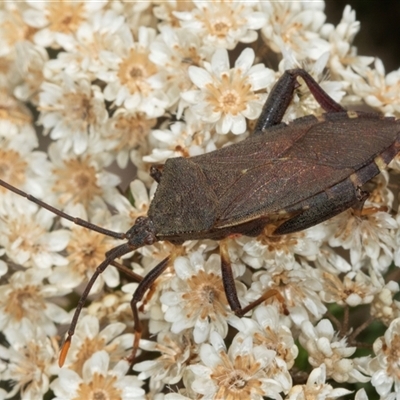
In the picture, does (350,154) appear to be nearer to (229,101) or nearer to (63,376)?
(229,101)

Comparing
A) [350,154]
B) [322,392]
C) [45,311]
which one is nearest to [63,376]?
[45,311]

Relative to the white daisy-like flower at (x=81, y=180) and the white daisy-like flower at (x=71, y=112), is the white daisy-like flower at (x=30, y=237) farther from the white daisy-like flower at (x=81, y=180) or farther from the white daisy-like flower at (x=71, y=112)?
the white daisy-like flower at (x=71, y=112)

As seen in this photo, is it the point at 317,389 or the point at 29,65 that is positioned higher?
the point at 29,65

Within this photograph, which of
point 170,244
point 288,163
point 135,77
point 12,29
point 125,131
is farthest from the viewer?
point 12,29

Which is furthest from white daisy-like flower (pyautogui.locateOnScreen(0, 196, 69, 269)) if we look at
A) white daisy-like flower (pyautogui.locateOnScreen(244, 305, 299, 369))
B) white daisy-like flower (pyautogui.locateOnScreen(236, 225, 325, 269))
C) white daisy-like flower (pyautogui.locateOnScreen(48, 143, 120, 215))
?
white daisy-like flower (pyautogui.locateOnScreen(244, 305, 299, 369))

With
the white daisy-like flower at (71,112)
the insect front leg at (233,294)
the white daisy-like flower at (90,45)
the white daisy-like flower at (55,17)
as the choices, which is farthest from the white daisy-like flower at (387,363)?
the white daisy-like flower at (55,17)

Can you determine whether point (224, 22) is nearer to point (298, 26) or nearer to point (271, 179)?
point (298, 26)

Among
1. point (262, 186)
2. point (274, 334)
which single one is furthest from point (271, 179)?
point (274, 334)
